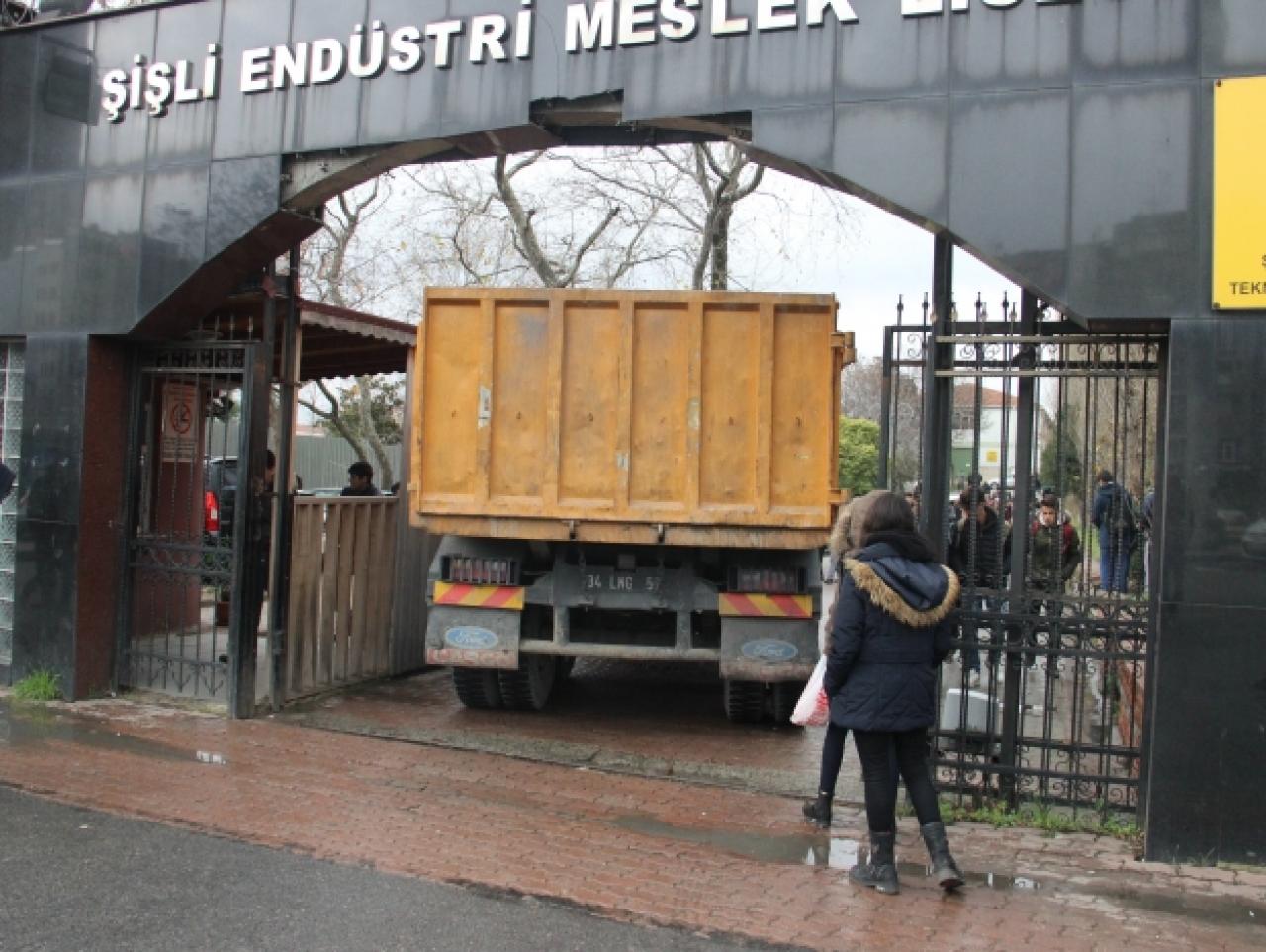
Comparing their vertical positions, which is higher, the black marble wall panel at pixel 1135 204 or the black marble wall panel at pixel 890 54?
the black marble wall panel at pixel 890 54

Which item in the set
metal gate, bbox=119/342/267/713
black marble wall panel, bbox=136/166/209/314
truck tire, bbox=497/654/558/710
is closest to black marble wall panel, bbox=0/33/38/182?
black marble wall panel, bbox=136/166/209/314

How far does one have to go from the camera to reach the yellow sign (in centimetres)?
517

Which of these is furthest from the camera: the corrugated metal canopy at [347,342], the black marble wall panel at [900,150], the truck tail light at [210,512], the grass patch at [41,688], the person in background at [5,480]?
the truck tail light at [210,512]

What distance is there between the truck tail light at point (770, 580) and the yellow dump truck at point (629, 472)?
13 mm

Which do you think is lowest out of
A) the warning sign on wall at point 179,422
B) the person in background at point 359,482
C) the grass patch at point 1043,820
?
the grass patch at point 1043,820

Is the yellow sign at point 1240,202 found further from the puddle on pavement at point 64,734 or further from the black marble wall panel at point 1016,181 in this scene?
the puddle on pavement at point 64,734

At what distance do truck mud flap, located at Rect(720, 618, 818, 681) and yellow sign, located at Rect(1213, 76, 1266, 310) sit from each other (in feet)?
11.0

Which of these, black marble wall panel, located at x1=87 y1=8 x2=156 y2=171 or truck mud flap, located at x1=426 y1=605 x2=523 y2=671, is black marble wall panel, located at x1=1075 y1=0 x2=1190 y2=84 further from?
black marble wall panel, located at x1=87 y1=8 x2=156 y2=171

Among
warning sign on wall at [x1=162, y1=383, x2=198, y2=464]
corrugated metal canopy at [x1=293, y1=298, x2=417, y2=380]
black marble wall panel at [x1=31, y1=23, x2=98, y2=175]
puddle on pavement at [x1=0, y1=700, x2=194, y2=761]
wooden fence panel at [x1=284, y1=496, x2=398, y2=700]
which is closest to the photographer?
puddle on pavement at [x1=0, y1=700, x2=194, y2=761]

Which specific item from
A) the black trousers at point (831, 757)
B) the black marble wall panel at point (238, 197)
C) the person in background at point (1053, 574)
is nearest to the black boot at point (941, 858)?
the black trousers at point (831, 757)

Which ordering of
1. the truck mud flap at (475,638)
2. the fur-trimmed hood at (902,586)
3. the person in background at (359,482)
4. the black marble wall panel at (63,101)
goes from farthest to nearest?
the person in background at (359,482), the black marble wall panel at (63,101), the truck mud flap at (475,638), the fur-trimmed hood at (902,586)

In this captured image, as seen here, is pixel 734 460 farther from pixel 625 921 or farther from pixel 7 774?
pixel 7 774

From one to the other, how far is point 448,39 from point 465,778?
4.32 meters

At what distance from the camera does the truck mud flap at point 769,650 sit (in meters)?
7.56
